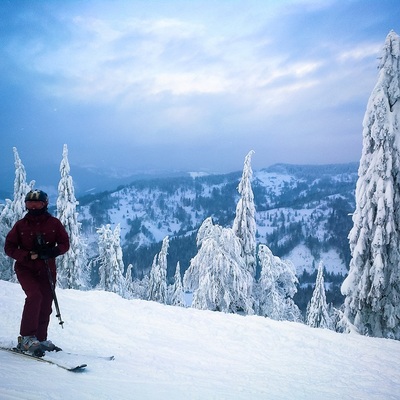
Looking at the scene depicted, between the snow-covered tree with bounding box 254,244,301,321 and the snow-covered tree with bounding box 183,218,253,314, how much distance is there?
234cm

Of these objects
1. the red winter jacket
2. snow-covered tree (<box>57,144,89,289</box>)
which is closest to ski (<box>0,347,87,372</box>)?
the red winter jacket

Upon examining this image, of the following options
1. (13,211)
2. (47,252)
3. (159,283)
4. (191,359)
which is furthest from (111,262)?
(47,252)

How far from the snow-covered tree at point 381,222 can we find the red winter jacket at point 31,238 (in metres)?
11.3

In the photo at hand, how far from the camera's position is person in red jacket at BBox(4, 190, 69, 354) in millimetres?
4652

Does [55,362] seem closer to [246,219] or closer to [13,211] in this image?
[246,219]

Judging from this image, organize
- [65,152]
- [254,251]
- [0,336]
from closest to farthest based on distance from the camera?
1. [0,336]
2. [254,251]
3. [65,152]

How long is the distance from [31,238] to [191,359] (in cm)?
334

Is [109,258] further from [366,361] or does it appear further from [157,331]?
[366,361]

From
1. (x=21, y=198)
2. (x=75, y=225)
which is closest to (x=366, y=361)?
(x=75, y=225)

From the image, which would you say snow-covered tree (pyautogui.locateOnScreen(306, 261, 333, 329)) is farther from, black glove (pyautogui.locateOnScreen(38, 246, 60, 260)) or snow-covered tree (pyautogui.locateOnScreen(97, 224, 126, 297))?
black glove (pyautogui.locateOnScreen(38, 246, 60, 260))

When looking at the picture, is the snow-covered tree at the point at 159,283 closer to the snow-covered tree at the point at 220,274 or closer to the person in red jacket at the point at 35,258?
the snow-covered tree at the point at 220,274

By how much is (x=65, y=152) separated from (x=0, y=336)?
809 inches

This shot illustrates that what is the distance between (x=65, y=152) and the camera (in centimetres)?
2427

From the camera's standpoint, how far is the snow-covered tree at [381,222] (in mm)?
11852
